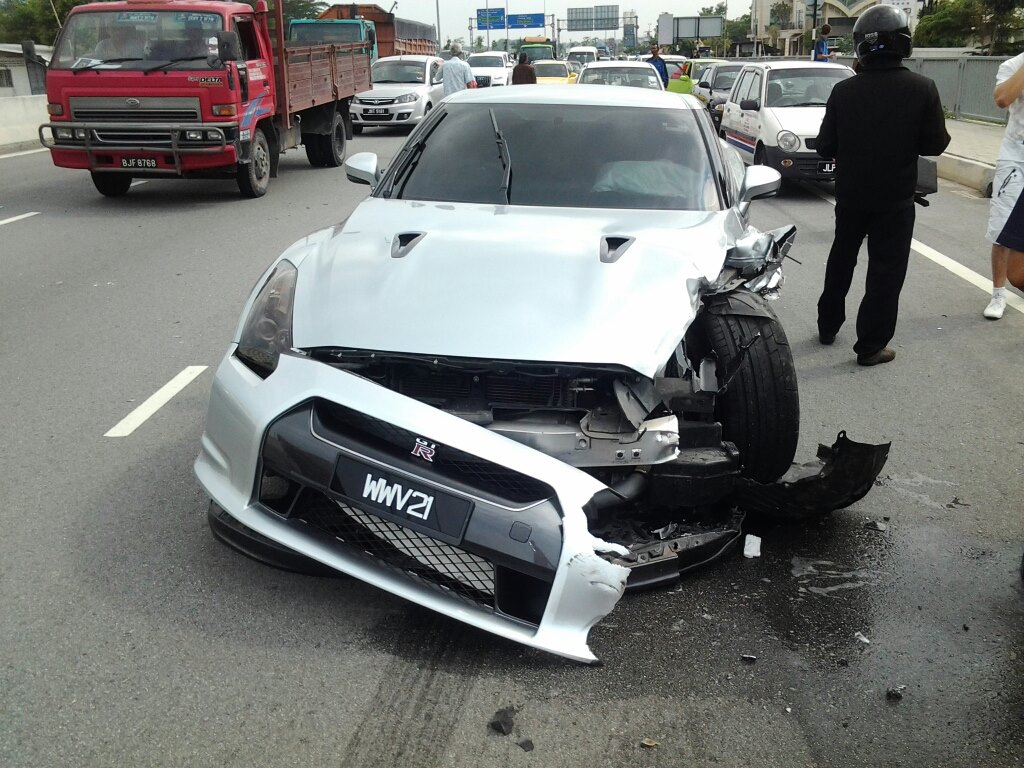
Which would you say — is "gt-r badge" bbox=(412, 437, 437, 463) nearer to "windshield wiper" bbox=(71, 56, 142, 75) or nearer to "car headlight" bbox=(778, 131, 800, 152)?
"windshield wiper" bbox=(71, 56, 142, 75)

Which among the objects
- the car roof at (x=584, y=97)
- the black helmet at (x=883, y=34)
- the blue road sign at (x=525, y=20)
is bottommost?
the blue road sign at (x=525, y=20)

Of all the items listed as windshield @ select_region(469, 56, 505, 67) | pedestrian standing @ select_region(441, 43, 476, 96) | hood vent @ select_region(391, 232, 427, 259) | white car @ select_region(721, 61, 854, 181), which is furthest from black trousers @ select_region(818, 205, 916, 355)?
windshield @ select_region(469, 56, 505, 67)

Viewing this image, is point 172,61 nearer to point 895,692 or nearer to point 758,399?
point 758,399

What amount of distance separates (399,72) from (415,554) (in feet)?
76.8

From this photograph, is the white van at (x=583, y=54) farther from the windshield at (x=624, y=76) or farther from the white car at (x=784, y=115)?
the white car at (x=784, y=115)

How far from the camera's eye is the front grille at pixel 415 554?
3068 mm

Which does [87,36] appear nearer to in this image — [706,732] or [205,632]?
[205,632]

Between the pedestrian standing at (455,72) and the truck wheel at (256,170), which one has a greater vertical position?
the pedestrian standing at (455,72)

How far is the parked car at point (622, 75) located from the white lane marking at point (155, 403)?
1452 centimetres

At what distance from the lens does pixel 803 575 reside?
11.8 ft

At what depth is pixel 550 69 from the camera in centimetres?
2936

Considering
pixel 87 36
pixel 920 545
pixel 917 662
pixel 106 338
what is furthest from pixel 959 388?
pixel 87 36

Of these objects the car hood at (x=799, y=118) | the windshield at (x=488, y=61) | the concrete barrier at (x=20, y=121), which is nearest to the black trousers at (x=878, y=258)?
the car hood at (x=799, y=118)

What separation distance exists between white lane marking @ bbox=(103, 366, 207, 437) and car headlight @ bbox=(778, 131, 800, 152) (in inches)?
368
